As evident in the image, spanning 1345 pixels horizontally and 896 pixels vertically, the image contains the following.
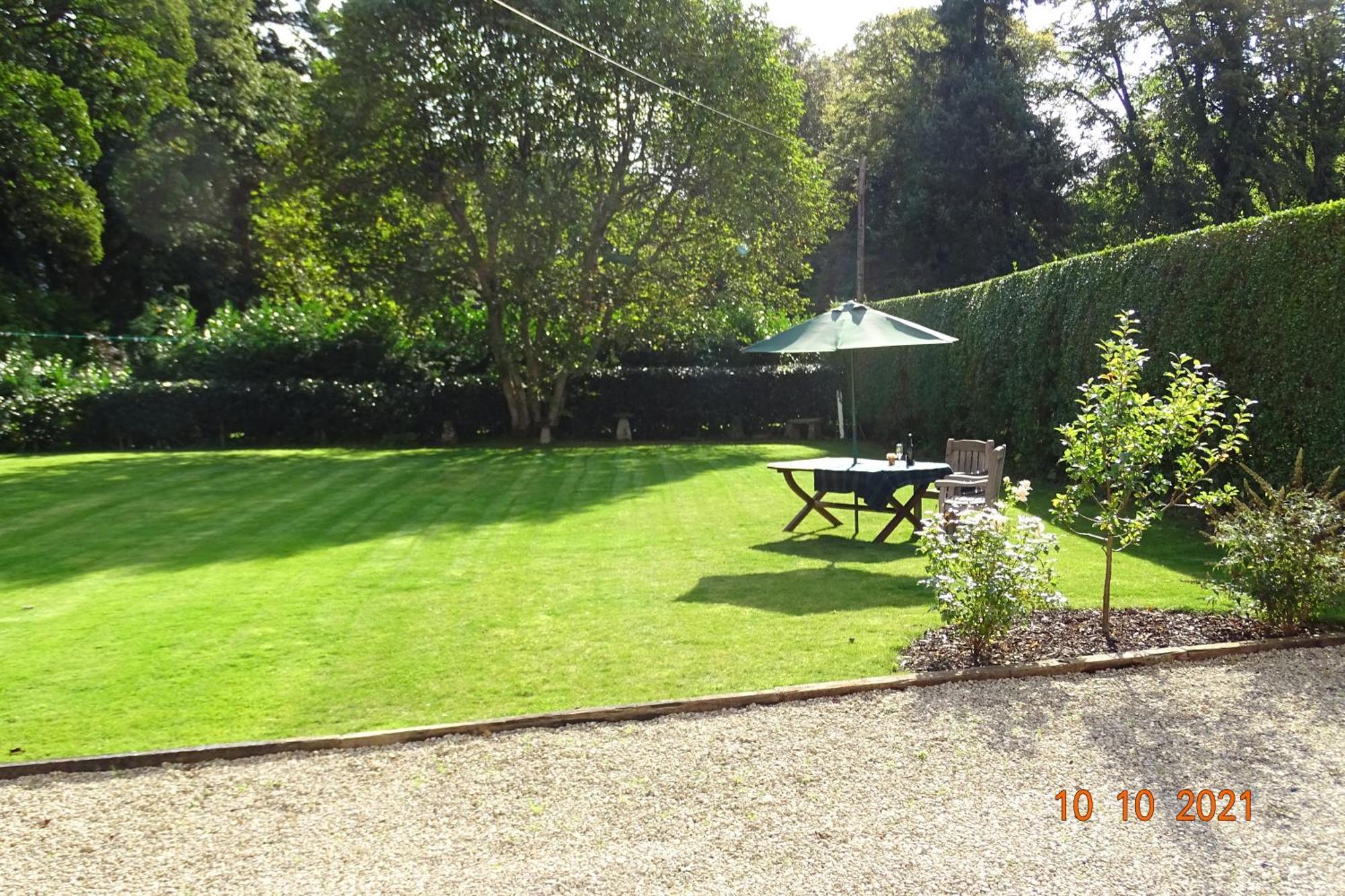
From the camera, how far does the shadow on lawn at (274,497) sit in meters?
9.34

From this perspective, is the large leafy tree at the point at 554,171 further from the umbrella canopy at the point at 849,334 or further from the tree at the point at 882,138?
the tree at the point at 882,138

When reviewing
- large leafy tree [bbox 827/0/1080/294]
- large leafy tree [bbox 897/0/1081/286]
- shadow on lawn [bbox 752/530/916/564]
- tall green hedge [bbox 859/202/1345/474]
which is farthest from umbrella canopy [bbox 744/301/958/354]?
large leafy tree [bbox 897/0/1081/286]

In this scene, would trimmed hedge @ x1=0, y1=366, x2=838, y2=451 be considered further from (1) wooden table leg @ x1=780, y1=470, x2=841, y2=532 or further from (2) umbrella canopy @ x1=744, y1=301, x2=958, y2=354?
(1) wooden table leg @ x1=780, y1=470, x2=841, y2=532

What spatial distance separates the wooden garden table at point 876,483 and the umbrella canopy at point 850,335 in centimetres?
37

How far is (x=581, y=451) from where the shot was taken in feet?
69.2

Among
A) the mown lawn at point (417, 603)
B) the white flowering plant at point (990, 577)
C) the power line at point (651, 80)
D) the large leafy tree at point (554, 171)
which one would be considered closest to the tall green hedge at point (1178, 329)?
the mown lawn at point (417, 603)

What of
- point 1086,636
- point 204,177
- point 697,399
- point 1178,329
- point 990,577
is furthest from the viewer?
point 204,177

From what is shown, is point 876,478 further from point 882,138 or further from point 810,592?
point 882,138

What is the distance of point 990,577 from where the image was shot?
17.1 feet

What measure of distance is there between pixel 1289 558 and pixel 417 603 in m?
5.74

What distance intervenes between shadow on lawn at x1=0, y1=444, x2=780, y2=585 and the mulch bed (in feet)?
20.5

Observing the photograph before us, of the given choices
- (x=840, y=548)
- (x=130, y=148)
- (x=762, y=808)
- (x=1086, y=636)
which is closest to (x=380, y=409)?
(x=130, y=148)

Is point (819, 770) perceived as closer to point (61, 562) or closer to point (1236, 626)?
point (1236, 626)

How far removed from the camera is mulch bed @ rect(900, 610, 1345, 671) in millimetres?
5352
